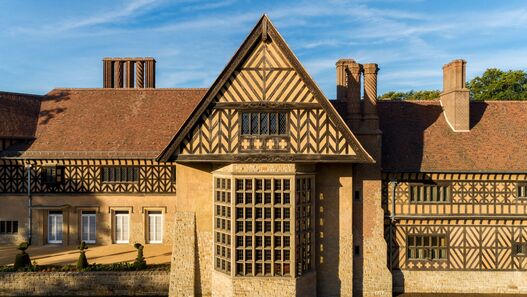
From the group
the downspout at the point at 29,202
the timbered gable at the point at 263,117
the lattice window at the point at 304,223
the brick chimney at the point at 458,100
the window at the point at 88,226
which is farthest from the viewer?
the window at the point at 88,226

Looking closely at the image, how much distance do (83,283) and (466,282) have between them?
18.6m

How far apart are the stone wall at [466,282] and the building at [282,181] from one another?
0.21ft

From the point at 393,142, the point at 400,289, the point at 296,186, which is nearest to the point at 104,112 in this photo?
the point at 296,186

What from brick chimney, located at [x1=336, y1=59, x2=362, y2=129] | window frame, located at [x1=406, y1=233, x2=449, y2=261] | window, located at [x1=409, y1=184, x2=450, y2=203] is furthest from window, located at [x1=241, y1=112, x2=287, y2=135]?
window frame, located at [x1=406, y1=233, x2=449, y2=261]

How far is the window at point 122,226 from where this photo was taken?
2294cm

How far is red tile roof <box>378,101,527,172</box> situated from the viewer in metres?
17.7

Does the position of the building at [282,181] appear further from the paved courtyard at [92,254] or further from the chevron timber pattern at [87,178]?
the paved courtyard at [92,254]

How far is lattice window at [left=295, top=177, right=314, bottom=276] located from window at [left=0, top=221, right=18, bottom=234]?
1871 cm

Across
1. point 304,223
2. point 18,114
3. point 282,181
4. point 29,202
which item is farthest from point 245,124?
point 18,114

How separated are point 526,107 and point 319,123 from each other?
13.7m

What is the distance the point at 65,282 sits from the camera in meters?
17.2

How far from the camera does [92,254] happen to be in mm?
20688

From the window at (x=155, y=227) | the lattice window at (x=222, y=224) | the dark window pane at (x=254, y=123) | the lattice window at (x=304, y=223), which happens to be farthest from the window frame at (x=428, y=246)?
the window at (x=155, y=227)

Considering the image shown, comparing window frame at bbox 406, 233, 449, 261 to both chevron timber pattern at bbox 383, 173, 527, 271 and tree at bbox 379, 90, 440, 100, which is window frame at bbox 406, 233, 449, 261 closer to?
chevron timber pattern at bbox 383, 173, 527, 271
